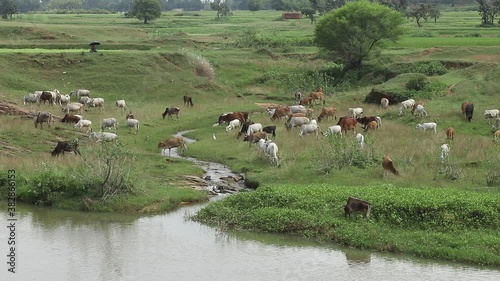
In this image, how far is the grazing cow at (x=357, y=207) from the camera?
2225cm

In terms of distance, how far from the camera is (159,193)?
26500 mm

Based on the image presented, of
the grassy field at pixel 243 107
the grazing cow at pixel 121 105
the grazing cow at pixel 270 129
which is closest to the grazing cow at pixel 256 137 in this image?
the grassy field at pixel 243 107

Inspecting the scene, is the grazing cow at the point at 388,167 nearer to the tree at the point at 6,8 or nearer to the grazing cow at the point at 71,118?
the grazing cow at the point at 71,118

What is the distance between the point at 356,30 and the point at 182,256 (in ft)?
132

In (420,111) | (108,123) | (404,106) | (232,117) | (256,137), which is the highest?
(420,111)

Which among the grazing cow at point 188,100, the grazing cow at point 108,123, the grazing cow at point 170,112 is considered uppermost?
the grazing cow at point 108,123

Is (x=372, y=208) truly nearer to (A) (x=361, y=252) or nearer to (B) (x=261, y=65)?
(A) (x=361, y=252)

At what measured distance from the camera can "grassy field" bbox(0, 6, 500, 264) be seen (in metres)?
26.5

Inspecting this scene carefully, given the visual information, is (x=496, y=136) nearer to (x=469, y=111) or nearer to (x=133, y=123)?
(x=469, y=111)

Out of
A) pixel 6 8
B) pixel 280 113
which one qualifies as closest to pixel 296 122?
pixel 280 113

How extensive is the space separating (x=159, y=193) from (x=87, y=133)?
388 inches

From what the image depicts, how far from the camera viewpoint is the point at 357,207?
73.5ft

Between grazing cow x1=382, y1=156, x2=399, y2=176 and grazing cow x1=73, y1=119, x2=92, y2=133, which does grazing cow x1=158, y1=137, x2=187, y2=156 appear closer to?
grazing cow x1=73, y1=119, x2=92, y2=133

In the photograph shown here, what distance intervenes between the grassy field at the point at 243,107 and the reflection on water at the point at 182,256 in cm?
85
